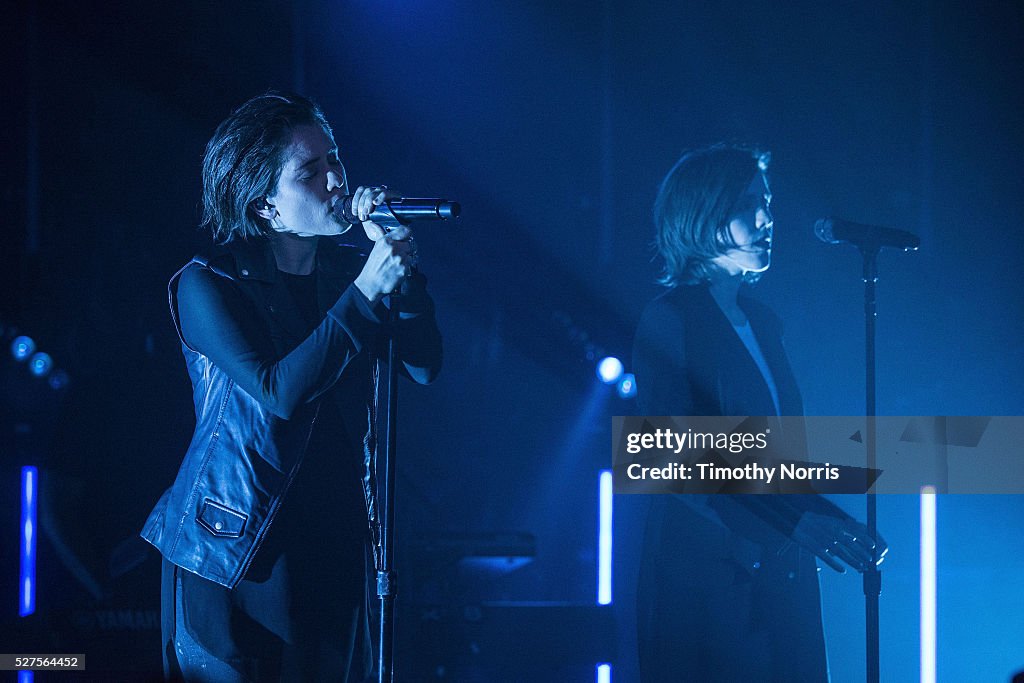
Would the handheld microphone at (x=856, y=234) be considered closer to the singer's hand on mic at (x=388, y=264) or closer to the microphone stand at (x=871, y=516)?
the microphone stand at (x=871, y=516)

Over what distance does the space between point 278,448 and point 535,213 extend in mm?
1567

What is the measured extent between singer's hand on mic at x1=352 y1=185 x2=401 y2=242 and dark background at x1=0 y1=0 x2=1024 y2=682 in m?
1.20

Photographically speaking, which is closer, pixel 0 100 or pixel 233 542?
pixel 233 542

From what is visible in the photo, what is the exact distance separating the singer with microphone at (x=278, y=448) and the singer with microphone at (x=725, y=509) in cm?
71

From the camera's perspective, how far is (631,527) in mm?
3037

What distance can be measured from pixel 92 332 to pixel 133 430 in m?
0.36

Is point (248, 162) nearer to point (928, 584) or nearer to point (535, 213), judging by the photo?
point (535, 213)

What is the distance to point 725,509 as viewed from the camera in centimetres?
234

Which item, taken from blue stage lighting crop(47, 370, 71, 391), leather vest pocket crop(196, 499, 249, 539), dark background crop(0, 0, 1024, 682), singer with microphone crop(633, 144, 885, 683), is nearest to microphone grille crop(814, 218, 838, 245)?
singer with microphone crop(633, 144, 885, 683)

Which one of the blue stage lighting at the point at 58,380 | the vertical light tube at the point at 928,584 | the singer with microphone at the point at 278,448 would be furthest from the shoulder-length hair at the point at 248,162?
the vertical light tube at the point at 928,584

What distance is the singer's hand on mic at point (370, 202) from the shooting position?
1699mm

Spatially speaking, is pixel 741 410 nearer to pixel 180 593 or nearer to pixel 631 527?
pixel 631 527

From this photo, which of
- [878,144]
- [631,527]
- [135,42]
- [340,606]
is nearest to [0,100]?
[135,42]

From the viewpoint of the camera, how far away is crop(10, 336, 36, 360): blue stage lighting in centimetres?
314
